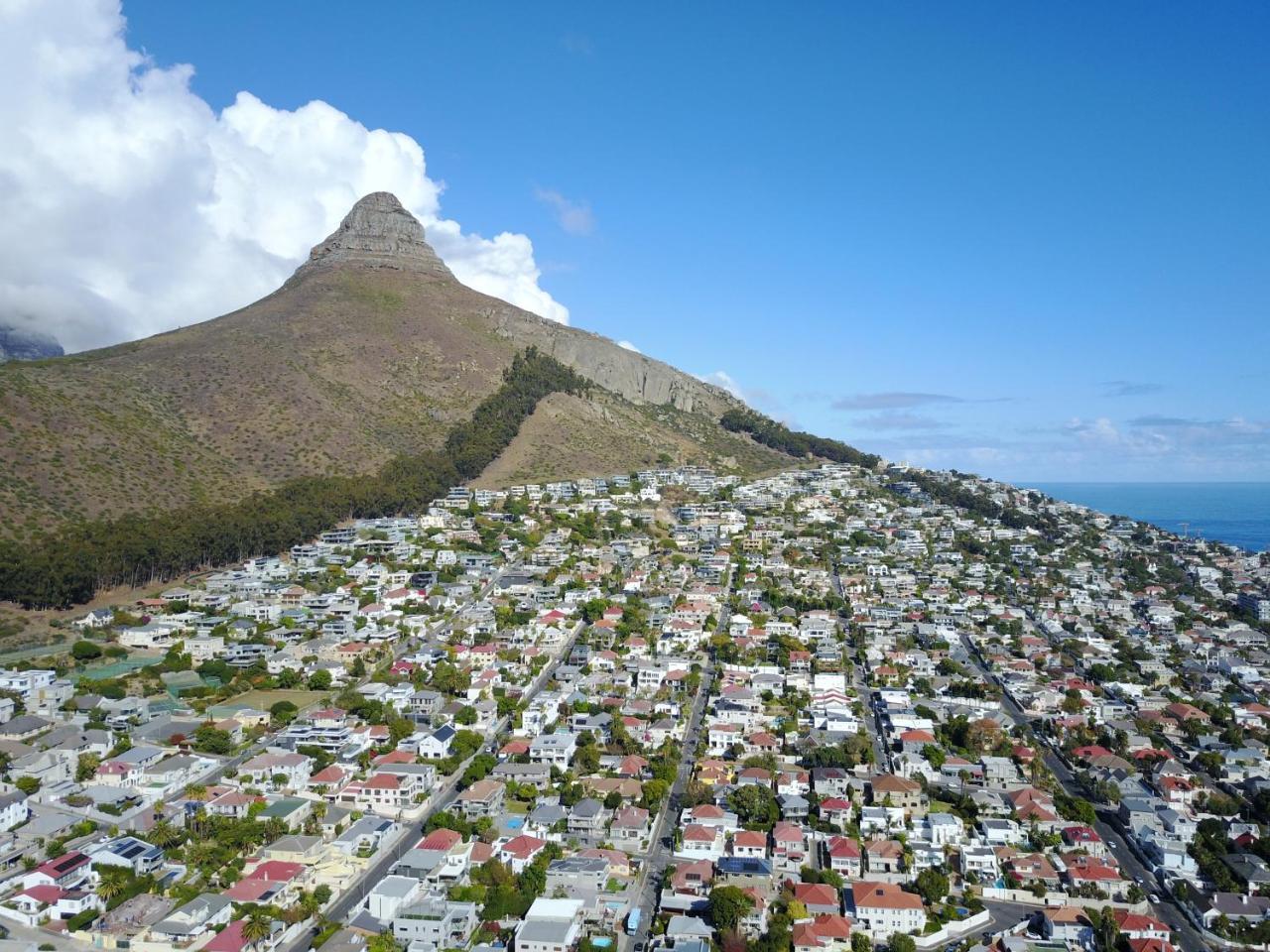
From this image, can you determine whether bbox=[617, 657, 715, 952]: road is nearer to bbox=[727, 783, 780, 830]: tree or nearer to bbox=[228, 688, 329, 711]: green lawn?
bbox=[727, 783, 780, 830]: tree

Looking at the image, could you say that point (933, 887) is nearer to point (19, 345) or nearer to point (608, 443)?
point (608, 443)

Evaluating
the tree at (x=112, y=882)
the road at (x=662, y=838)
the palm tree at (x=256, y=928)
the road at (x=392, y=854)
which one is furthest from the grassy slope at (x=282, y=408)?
the road at (x=662, y=838)

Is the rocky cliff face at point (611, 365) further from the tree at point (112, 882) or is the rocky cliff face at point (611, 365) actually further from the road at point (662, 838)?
the tree at point (112, 882)

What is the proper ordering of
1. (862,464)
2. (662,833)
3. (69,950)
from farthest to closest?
(862,464)
(662,833)
(69,950)

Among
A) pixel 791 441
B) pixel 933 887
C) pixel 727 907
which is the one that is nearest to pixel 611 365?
pixel 791 441

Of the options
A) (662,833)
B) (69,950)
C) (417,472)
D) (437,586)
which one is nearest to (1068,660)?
(662,833)

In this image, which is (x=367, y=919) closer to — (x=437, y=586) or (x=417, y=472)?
(x=437, y=586)
